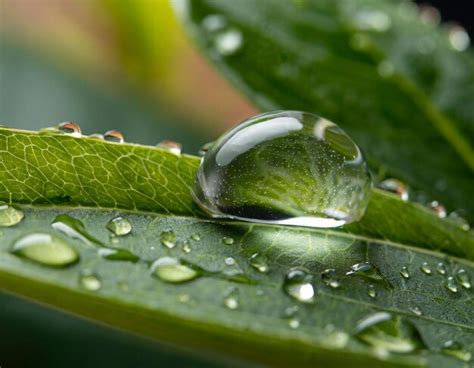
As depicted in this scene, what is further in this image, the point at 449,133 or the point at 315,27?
the point at 315,27

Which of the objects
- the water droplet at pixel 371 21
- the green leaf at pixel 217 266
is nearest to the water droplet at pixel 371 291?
the green leaf at pixel 217 266

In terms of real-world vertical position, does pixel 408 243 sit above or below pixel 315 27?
below

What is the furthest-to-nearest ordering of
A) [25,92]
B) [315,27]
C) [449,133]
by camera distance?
[25,92] < [315,27] < [449,133]

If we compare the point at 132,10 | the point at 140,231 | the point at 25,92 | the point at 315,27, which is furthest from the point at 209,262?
the point at 25,92

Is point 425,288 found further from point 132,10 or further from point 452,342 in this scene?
point 132,10

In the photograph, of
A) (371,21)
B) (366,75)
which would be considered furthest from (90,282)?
(371,21)

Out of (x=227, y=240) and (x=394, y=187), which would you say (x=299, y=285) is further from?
(x=394, y=187)

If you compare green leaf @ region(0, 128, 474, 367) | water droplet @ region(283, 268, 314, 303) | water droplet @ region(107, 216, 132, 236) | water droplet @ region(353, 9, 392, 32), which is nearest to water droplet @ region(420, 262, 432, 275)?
green leaf @ region(0, 128, 474, 367)

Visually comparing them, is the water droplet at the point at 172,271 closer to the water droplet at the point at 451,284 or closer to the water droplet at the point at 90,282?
the water droplet at the point at 90,282
